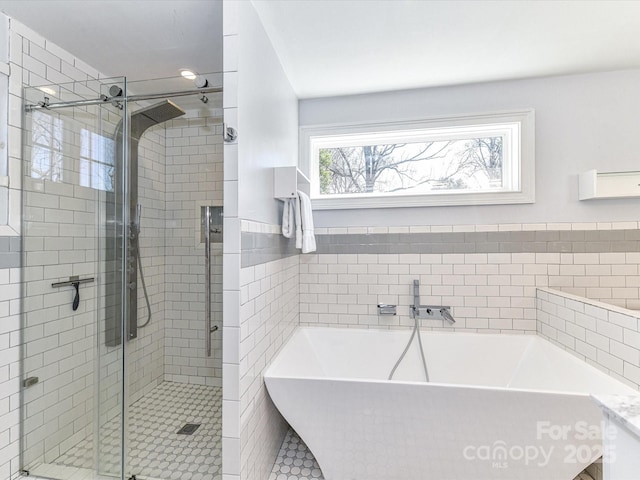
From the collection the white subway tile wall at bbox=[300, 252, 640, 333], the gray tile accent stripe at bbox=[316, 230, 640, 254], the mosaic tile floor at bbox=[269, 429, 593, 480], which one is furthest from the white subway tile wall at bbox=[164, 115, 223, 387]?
the gray tile accent stripe at bbox=[316, 230, 640, 254]

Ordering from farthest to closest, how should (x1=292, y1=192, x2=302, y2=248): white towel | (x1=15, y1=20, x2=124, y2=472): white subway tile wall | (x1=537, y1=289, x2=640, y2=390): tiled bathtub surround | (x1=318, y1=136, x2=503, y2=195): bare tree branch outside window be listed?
(x1=318, y1=136, x2=503, y2=195): bare tree branch outside window, (x1=292, y1=192, x2=302, y2=248): white towel, (x1=15, y1=20, x2=124, y2=472): white subway tile wall, (x1=537, y1=289, x2=640, y2=390): tiled bathtub surround

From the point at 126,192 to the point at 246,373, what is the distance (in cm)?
132

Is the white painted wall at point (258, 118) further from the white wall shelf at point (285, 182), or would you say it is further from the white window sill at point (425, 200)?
the white window sill at point (425, 200)

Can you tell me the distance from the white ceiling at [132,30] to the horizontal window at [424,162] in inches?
40.3

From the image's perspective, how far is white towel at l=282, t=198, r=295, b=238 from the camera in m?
2.06

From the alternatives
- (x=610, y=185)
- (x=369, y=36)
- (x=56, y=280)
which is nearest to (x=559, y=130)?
(x=610, y=185)

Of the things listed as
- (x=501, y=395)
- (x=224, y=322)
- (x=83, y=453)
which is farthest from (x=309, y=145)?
(x=83, y=453)

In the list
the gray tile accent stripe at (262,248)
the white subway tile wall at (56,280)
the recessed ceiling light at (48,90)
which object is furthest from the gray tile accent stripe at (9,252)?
the gray tile accent stripe at (262,248)

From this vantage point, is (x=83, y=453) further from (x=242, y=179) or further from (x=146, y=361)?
(x=242, y=179)

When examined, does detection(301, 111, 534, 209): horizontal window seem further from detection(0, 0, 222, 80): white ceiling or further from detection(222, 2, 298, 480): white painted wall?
detection(0, 0, 222, 80): white ceiling

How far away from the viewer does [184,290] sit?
201 centimetres

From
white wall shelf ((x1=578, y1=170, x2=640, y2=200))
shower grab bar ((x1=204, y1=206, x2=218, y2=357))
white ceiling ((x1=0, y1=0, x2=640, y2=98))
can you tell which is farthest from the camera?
white wall shelf ((x1=578, y1=170, x2=640, y2=200))

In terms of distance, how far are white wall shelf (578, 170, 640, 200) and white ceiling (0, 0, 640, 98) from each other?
78 cm

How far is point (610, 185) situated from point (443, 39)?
1.62 m
